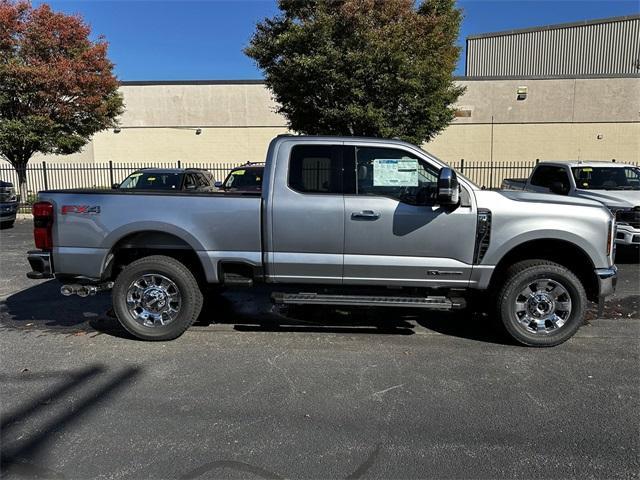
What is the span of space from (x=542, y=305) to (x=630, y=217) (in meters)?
4.98

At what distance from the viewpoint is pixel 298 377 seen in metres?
4.25

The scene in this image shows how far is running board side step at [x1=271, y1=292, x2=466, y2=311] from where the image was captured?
482 cm

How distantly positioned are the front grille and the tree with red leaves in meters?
15.9

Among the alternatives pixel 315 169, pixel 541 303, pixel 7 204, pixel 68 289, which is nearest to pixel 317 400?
pixel 315 169

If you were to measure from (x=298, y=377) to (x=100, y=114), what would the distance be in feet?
54.1

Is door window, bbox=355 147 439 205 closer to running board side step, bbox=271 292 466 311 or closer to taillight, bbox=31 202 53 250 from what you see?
running board side step, bbox=271 292 466 311

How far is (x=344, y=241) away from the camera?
4883 millimetres

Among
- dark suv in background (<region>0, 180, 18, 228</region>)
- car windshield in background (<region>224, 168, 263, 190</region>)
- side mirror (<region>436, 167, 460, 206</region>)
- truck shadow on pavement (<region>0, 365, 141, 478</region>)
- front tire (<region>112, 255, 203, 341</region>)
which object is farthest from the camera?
dark suv in background (<region>0, 180, 18, 228</region>)

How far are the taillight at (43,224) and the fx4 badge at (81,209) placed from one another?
0.44ft

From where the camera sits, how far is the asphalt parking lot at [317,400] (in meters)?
3.02

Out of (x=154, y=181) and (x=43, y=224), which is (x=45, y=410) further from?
(x=154, y=181)

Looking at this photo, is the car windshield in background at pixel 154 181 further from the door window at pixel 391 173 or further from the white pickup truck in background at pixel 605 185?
the door window at pixel 391 173

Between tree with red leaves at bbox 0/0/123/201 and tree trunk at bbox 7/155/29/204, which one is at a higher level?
tree with red leaves at bbox 0/0/123/201

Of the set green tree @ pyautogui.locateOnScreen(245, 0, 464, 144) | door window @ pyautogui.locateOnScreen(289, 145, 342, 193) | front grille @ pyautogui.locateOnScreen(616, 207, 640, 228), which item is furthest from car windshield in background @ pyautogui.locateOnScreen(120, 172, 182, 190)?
front grille @ pyautogui.locateOnScreen(616, 207, 640, 228)
